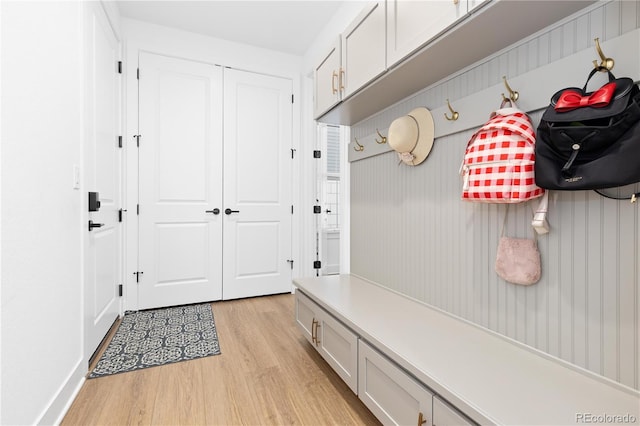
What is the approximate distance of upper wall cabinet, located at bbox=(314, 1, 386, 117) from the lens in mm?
1564

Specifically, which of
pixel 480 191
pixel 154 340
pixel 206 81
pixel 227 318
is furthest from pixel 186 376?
pixel 206 81

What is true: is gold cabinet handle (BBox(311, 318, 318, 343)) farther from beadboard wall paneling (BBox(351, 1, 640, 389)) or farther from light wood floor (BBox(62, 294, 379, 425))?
beadboard wall paneling (BBox(351, 1, 640, 389))

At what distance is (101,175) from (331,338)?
195cm

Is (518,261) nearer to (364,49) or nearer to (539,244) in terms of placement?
(539,244)

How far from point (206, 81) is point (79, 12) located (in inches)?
57.5

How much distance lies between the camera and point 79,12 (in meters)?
1.79

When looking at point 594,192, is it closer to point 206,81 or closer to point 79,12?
point 79,12

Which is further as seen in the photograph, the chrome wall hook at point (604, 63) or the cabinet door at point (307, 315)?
the cabinet door at point (307, 315)

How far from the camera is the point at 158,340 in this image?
2307mm

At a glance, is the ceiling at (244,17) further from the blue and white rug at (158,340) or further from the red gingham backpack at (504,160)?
the blue and white rug at (158,340)

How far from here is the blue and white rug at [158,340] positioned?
198 cm

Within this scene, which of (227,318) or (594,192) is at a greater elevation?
(594,192)

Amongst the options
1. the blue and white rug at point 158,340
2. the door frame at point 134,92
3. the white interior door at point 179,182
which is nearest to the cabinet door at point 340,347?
the blue and white rug at point 158,340

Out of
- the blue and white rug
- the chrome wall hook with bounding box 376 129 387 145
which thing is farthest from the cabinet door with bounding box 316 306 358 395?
the chrome wall hook with bounding box 376 129 387 145
